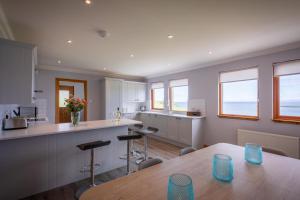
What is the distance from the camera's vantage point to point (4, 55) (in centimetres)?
208

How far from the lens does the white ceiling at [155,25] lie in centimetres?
168

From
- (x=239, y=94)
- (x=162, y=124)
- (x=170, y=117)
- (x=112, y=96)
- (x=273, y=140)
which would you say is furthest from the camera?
(x=112, y=96)

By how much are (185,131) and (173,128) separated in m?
0.47

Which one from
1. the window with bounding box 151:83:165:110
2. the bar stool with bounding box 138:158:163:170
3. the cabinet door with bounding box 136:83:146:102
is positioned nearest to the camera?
the bar stool with bounding box 138:158:163:170

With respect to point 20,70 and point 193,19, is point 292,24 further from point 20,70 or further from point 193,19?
point 20,70

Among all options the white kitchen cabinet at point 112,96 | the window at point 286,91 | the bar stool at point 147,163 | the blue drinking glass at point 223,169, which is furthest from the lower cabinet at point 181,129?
the blue drinking glass at point 223,169

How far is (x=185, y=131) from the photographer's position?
4.09 metres

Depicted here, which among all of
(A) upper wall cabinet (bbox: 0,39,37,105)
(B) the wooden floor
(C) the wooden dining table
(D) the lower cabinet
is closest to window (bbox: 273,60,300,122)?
(D) the lower cabinet

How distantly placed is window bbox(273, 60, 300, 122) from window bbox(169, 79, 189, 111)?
7.56 ft

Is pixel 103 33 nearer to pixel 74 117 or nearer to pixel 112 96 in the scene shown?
pixel 74 117

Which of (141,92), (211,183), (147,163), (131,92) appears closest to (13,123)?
(147,163)

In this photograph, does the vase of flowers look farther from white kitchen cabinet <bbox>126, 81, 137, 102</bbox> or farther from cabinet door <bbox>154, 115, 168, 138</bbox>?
white kitchen cabinet <bbox>126, 81, 137, 102</bbox>

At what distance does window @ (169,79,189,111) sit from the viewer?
497cm

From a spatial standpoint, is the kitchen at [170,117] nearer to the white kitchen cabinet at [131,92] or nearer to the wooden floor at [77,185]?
the wooden floor at [77,185]
